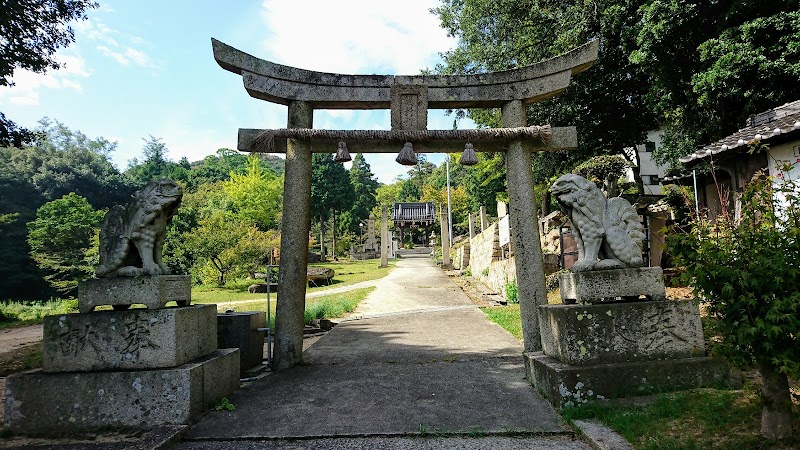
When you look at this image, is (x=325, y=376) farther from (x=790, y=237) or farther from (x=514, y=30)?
(x=514, y=30)

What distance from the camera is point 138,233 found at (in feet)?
14.2

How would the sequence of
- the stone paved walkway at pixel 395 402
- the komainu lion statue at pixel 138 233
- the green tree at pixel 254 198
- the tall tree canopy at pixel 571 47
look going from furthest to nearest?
the green tree at pixel 254 198 → the tall tree canopy at pixel 571 47 → the komainu lion statue at pixel 138 233 → the stone paved walkway at pixel 395 402

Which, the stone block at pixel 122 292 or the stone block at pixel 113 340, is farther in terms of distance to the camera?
the stone block at pixel 122 292

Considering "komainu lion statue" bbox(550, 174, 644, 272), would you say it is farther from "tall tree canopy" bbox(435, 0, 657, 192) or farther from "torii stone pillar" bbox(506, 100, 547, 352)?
"tall tree canopy" bbox(435, 0, 657, 192)

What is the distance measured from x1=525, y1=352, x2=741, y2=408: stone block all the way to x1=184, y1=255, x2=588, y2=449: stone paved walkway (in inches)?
13.1

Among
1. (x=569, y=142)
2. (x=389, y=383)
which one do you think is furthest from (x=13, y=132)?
(x=569, y=142)

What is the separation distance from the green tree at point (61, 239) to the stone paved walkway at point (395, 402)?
23.1 metres

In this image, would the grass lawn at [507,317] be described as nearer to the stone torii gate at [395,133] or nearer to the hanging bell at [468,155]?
the stone torii gate at [395,133]

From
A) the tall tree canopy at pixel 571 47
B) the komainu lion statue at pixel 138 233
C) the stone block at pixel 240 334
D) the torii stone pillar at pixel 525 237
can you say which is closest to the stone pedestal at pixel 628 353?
the torii stone pillar at pixel 525 237

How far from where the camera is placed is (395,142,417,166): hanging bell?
6012mm

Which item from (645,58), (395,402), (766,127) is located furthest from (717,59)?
(395,402)

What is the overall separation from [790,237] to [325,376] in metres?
4.72

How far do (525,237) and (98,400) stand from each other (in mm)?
5103

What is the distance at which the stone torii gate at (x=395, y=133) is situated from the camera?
5.95 metres
